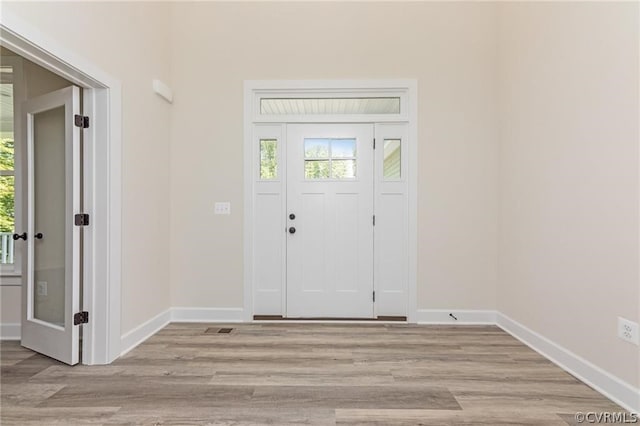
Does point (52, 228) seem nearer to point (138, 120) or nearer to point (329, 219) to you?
point (138, 120)

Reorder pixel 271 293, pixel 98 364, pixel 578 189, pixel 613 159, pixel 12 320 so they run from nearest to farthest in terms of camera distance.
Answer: pixel 613 159
pixel 578 189
pixel 98 364
pixel 12 320
pixel 271 293

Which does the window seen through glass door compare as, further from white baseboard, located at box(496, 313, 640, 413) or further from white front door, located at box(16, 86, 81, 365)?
white baseboard, located at box(496, 313, 640, 413)

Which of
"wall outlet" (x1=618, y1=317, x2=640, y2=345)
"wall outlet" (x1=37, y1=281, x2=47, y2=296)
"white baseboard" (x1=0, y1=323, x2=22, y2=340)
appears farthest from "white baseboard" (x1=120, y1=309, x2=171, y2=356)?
"wall outlet" (x1=618, y1=317, x2=640, y2=345)

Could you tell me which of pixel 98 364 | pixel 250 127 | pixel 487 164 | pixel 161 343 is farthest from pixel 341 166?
pixel 98 364

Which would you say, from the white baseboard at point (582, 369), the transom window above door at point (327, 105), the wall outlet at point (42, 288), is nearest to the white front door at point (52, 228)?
the wall outlet at point (42, 288)

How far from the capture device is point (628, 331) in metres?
1.94

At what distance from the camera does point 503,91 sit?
11.0 ft

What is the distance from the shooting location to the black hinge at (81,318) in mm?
2469

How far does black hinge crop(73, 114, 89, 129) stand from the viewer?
246cm

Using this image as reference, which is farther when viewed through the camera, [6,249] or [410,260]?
[410,260]

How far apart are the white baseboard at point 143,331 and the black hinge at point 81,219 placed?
0.94 meters

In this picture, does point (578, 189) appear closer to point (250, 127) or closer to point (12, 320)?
point (250, 127)

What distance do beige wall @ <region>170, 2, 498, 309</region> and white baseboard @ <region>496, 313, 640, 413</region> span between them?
22.9 inches

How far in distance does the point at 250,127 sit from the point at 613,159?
2968mm
